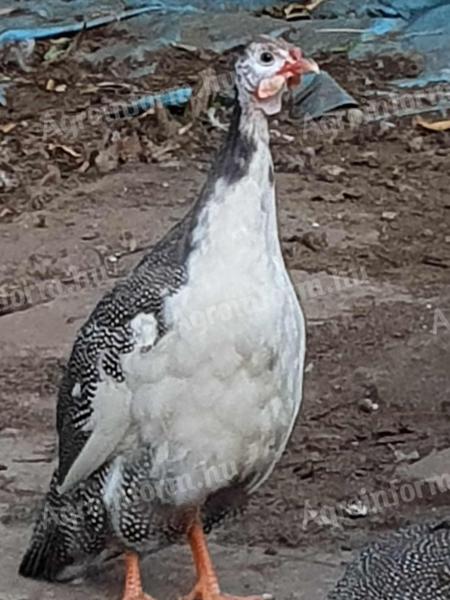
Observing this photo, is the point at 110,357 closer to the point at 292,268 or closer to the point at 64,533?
the point at 64,533

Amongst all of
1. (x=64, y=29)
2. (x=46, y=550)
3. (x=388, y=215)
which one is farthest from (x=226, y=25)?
(x=46, y=550)

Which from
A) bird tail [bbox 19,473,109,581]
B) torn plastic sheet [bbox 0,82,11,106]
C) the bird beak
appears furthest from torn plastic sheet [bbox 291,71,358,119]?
the bird beak

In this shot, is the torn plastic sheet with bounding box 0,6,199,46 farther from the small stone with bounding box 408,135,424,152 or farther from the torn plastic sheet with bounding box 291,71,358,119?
the small stone with bounding box 408,135,424,152

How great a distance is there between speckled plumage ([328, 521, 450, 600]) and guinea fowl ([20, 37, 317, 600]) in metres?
0.53

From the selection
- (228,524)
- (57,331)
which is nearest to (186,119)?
(57,331)

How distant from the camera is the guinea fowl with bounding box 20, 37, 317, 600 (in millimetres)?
4238

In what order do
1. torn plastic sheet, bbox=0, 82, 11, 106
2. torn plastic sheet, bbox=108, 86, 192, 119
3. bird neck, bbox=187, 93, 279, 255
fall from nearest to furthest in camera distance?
1. bird neck, bbox=187, 93, 279, 255
2. torn plastic sheet, bbox=108, 86, 192, 119
3. torn plastic sheet, bbox=0, 82, 11, 106

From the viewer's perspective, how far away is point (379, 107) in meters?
8.88

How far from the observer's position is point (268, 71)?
4305 millimetres

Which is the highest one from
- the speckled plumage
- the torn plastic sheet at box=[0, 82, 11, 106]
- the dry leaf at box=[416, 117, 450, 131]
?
the speckled plumage

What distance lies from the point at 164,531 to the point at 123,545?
11 centimetres

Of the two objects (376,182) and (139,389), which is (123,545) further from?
(376,182)

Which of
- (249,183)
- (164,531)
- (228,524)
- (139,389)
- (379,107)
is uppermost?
(249,183)

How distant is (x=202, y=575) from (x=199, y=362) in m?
0.71
